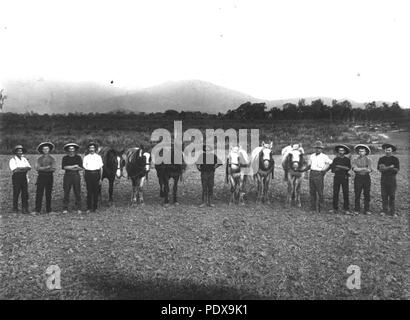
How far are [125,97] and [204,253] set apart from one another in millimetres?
9571

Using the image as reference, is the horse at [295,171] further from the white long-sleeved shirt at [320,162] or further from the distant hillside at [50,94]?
the distant hillside at [50,94]

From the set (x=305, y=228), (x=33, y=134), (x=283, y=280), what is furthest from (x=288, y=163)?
(x=33, y=134)

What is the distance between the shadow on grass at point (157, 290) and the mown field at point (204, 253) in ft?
0.06

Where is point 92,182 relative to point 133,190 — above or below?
above

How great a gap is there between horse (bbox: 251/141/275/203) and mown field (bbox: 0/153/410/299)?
1118mm

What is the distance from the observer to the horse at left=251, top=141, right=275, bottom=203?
11.7m

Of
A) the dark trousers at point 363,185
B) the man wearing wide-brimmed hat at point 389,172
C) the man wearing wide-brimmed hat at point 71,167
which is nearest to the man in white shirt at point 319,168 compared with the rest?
the dark trousers at point 363,185

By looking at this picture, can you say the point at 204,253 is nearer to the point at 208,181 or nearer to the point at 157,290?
the point at 157,290

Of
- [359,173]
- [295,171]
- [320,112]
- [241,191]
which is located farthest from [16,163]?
[320,112]

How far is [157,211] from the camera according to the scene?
1102cm

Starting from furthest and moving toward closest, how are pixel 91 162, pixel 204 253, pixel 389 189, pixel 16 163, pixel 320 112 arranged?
pixel 320 112, pixel 91 162, pixel 389 189, pixel 16 163, pixel 204 253

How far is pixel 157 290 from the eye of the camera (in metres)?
6.76

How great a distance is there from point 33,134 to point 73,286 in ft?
66.7
